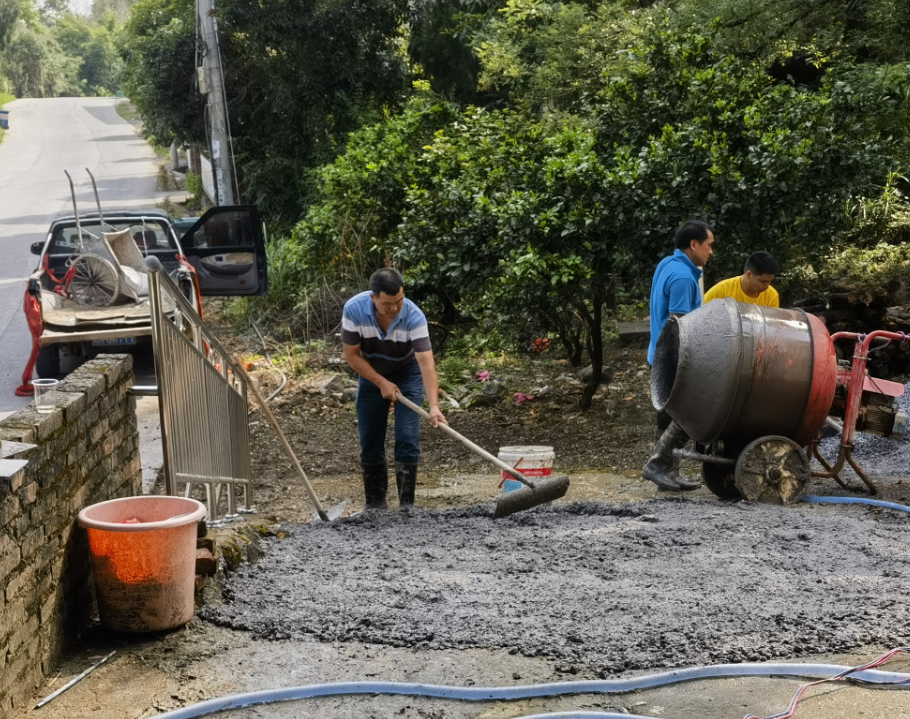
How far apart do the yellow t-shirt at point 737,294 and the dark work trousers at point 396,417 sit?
2.14 meters

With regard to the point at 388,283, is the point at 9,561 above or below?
below

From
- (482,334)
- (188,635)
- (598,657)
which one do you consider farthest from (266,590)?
(482,334)

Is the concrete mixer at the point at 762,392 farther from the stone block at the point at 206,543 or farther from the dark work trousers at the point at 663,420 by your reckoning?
the stone block at the point at 206,543

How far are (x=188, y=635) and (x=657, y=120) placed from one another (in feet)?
22.9

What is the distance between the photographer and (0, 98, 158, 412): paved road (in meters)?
14.0

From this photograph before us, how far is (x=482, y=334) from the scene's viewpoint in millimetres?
11547

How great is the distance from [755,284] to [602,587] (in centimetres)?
313

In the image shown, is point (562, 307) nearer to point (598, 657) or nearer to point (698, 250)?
point (698, 250)

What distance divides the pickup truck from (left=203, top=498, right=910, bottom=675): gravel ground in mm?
4714

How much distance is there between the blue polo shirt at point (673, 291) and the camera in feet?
22.3

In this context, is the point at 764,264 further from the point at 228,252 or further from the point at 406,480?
the point at 228,252

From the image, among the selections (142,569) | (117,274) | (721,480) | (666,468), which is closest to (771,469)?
(721,480)

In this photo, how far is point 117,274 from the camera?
9.94 metres

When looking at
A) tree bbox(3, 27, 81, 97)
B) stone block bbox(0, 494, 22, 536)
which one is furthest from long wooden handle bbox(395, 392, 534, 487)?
tree bbox(3, 27, 81, 97)
